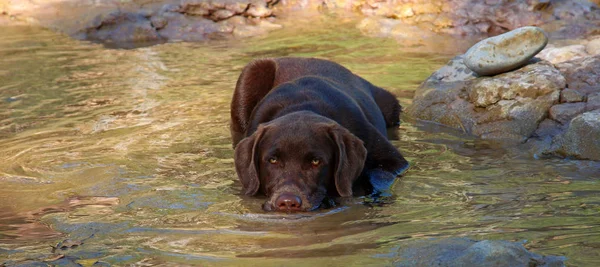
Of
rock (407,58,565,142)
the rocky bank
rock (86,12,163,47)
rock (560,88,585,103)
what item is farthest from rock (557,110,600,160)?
rock (86,12,163,47)

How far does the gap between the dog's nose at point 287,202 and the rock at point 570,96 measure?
3.48 metres

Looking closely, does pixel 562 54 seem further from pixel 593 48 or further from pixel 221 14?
pixel 221 14

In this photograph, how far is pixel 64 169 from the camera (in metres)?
6.98

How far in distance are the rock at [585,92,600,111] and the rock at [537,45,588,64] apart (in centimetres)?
87

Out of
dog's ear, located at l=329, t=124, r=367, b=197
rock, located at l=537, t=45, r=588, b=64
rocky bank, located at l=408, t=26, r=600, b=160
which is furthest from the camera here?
rock, located at l=537, t=45, r=588, b=64

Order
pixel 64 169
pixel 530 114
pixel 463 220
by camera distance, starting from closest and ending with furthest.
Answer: pixel 463 220 → pixel 64 169 → pixel 530 114

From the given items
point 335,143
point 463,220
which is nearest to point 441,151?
point 335,143

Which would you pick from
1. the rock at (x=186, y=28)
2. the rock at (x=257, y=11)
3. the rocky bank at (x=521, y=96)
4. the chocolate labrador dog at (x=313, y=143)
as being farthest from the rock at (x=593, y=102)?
the rock at (x=257, y=11)

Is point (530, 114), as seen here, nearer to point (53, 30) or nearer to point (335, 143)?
point (335, 143)

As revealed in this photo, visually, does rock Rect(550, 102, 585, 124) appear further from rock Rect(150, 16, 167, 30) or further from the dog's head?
rock Rect(150, 16, 167, 30)

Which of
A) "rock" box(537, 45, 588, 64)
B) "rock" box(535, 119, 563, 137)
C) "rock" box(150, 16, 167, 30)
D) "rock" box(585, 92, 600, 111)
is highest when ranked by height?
"rock" box(537, 45, 588, 64)

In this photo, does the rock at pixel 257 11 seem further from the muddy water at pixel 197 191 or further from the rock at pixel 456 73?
the rock at pixel 456 73

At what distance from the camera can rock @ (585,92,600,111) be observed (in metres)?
7.78

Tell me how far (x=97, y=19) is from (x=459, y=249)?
11.3 meters
